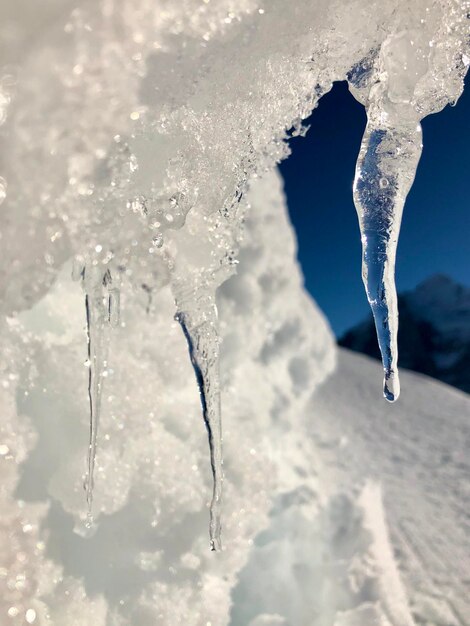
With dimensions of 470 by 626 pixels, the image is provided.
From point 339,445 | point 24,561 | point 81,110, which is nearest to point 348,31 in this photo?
point 81,110

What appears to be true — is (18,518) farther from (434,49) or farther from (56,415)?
(434,49)

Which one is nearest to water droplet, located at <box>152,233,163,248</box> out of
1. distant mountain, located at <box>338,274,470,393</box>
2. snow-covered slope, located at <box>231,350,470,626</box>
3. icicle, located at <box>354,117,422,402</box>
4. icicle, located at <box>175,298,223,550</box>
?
icicle, located at <box>175,298,223,550</box>

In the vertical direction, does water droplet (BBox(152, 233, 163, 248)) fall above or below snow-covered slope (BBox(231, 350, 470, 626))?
above

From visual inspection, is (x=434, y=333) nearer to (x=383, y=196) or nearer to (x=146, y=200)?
(x=383, y=196)

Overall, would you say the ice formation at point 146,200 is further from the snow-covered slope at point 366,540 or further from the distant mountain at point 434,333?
the distant mountain at point 434,333

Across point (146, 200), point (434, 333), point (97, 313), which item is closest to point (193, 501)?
point (97, 313)

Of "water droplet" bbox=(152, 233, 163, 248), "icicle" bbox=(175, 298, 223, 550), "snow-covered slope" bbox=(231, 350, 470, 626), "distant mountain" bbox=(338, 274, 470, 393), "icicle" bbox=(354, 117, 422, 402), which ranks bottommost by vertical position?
"snow-covered slope" bbox=(231, 350, 470, 626)

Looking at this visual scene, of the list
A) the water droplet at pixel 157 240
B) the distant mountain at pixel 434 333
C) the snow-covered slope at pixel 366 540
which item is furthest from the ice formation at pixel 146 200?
the distant mountain at pixel 434 333

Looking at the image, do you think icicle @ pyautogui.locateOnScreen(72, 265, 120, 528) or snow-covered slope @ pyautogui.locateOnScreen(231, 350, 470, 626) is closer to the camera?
icicle @ pyautogui.locateOnScreen(72, 265, 120, 528)

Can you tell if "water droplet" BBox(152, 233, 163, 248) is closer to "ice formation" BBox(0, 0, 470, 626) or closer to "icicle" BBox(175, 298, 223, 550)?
"ice formation" BBox(0, 0, 470, 626)
